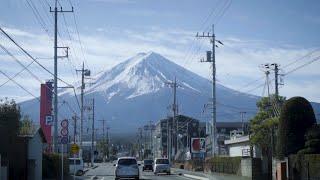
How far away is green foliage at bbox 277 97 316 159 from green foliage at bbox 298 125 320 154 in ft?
2.72

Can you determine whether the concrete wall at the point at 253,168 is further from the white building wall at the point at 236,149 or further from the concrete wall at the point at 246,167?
the white building wall at the point at 236,149

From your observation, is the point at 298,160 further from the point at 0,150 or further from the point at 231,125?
the point at 231,125

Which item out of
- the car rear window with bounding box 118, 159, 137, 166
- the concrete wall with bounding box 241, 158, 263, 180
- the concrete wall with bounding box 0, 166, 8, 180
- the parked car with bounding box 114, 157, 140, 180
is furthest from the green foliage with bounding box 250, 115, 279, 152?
the concrete wall with bounding box 0, 166, 8, 180

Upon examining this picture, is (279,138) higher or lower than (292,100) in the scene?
lower

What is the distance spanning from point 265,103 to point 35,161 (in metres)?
44.8

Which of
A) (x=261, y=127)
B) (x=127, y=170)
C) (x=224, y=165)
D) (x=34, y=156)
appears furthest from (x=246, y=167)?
(x=261, y=127)

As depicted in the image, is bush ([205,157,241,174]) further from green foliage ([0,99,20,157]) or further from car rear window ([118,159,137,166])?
green foliage ([0,99,20,157])

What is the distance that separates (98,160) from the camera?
559 feet

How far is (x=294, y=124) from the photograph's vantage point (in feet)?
128

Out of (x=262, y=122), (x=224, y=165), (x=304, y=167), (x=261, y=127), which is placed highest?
(x=262, y=122)

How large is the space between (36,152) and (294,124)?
1729cm

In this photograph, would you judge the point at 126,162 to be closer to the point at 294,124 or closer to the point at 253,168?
the point at 253,168

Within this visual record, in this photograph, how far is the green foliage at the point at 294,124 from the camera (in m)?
38.7

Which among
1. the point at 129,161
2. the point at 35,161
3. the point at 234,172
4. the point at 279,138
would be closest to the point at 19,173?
the point at 35,161
